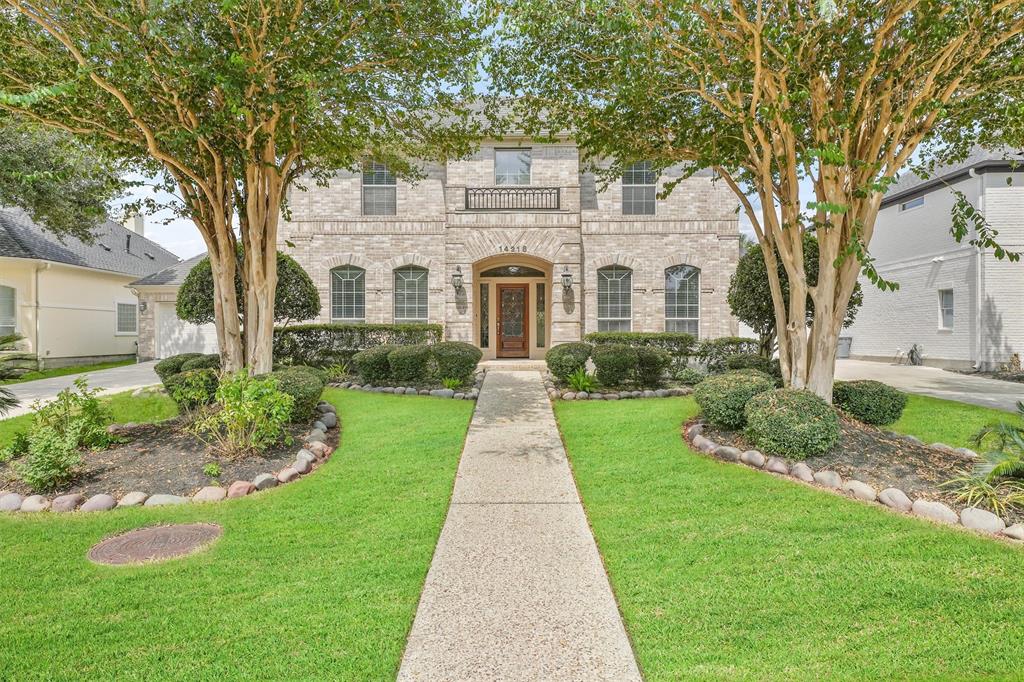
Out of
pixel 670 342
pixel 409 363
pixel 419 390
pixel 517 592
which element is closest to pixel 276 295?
pixel 409 363

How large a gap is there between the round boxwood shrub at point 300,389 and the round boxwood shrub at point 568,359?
442 centimetres

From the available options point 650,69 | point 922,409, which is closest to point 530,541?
point 650,69

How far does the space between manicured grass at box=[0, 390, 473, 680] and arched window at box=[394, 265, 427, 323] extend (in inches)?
382

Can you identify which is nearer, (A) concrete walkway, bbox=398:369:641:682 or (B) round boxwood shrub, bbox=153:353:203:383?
(A) concrete walkway, bbox=398:369:641:682

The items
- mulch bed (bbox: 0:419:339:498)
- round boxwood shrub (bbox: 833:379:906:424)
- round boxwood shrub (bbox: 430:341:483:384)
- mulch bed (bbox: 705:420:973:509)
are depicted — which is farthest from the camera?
round boxwood shrub (bbox: 430:341:483:384)

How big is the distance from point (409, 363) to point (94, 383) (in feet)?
26.2

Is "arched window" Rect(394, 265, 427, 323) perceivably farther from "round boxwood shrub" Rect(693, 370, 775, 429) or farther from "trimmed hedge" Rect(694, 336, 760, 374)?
"round boxwood shrub" Rect(693, 370, 775, 429)

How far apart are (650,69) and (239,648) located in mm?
6606

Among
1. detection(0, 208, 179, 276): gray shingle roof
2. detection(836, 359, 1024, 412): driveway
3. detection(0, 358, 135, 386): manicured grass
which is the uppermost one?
detection(0, 208, 179, 276): gray shingle roof

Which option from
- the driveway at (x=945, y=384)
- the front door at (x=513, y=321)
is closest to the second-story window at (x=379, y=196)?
the front door at (x=513, y=321)

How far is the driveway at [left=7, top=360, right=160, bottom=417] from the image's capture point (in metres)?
10.0

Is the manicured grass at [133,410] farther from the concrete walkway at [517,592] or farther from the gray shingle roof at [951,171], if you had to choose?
the gray shingle roof at [951,171]

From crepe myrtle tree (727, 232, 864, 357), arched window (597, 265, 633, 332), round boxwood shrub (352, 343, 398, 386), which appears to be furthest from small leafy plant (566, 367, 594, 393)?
arched window (597, 265, 633, 332)

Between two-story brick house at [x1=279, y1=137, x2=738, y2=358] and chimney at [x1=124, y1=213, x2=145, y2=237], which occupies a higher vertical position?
chimney at [x1=124, y1=213, x2=145, y2=237]
